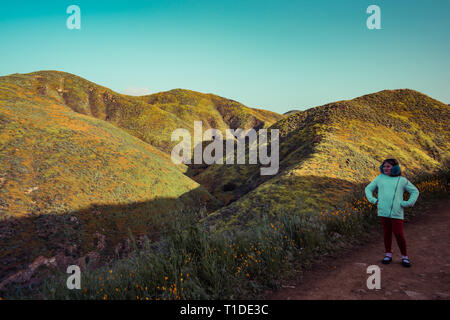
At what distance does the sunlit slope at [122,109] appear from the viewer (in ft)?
145

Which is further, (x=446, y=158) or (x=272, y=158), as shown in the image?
(x=272, y=158)

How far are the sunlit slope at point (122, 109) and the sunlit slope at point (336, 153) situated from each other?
26.2 metres

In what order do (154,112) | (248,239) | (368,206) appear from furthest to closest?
(154,112) → (368,206) → (248,239)

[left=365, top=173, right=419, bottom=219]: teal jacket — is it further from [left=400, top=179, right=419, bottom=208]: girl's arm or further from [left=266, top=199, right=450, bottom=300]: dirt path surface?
[left=266, top=199, right=450, bottom=300]: dirt path surface

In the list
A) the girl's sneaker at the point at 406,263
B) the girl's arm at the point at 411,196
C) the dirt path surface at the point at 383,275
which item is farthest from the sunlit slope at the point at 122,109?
the girl's sneaker at the point at 406,263

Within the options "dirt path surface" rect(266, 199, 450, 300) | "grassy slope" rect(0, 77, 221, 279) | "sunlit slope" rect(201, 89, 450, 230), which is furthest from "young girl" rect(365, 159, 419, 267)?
"grassy slope" rect(0, 77, 221, 279)

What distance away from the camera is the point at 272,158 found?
18875mm

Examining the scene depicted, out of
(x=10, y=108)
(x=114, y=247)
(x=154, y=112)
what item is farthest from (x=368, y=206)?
(x=154, y=112)

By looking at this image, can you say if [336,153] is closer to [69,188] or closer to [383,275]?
[383,275]

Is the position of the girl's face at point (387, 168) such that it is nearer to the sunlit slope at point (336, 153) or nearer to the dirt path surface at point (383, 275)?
the dirt path surface at point (383, 275)

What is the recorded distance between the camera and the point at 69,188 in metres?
11.1

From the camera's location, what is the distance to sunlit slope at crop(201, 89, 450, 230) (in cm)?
998

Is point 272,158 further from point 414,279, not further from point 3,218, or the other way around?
point 3,218
